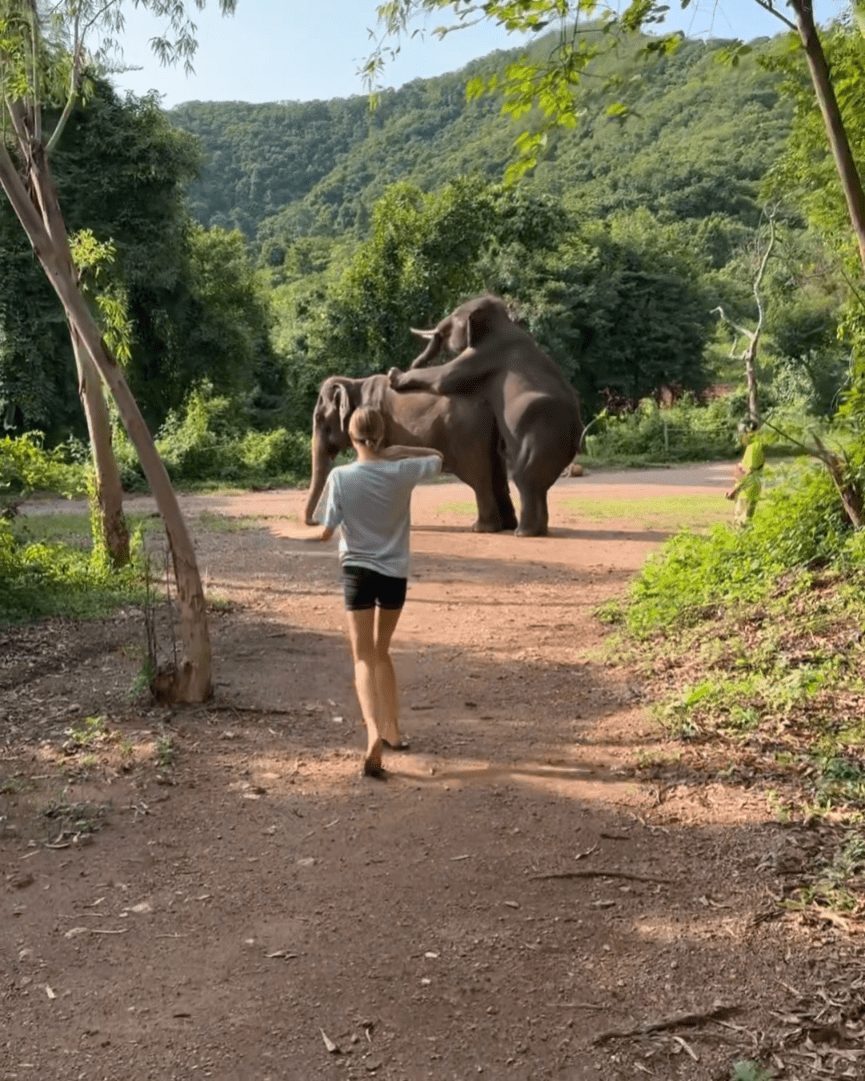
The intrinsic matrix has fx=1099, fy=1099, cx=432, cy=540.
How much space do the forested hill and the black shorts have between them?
32190 millimetres

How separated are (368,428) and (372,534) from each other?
19.5 inches

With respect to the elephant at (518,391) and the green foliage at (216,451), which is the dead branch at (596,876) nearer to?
the elephant at (518,391)

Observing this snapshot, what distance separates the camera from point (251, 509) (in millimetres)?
18438

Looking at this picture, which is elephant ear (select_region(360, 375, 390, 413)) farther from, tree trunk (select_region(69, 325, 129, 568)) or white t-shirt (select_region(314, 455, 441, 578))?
white t-shirt (select_region(314, 455, 441, 578))

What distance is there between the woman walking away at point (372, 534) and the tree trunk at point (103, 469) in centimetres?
558

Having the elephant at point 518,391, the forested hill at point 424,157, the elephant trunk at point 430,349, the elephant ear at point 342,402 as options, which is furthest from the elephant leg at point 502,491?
the forested hill at point 424,157

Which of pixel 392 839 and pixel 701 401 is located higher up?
pixel 701 401

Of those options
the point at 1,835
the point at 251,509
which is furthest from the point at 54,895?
the point at 251,509

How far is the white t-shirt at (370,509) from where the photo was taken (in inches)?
201

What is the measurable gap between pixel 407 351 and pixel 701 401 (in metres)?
11.5

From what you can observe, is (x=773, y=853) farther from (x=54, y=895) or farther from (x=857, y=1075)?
(x=54, y=895)

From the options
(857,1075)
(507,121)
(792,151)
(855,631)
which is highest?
(792,151)

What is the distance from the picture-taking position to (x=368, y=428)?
16.9 feet

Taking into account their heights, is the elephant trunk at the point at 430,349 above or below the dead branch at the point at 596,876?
above
